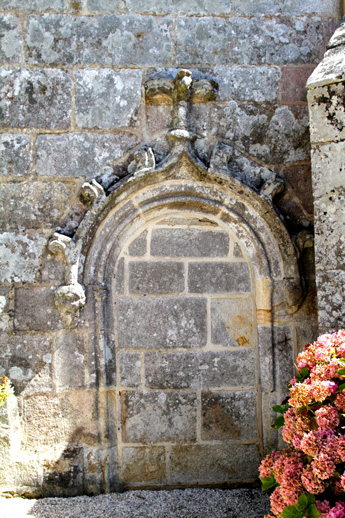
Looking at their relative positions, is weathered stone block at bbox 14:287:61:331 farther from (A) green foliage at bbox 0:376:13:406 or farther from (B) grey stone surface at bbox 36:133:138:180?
(B) grey stone surface at bbox 36:133:138:180

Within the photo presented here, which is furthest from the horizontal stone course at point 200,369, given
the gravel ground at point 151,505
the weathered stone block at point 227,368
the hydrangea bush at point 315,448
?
the hydrangea bush at point 315,448

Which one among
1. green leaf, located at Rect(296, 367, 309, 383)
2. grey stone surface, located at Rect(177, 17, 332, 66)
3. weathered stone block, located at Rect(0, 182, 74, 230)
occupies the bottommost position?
green leaf, located at Rect(296, 367, 309, 383)

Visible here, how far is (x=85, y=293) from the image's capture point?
128 inches

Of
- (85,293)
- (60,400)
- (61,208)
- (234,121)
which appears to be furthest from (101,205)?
(60,400)

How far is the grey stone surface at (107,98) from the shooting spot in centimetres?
340

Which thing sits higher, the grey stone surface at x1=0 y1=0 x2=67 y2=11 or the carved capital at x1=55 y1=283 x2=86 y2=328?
the grey stone surface at x1=0 y1=0 x2=67 y2=11

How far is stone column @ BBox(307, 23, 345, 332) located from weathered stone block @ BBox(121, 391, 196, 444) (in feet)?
3.82

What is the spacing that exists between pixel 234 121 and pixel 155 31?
0.87 m

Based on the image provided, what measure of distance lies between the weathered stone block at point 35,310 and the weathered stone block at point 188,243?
792mm

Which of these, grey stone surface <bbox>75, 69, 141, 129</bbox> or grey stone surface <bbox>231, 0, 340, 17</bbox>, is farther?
grey stone surface <bbox>231, 0, 340, 17</bbox>

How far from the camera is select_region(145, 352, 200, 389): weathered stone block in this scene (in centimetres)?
333

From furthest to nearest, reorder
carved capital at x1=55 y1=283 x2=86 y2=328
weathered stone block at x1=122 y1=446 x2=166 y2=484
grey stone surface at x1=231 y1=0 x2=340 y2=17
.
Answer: grey stone surface at x1=231 y1=0 x2=340 y2=17 → weathered stone block at x1=122 y1=446 x2=166 y2=484 → carved capital at x1=55 y1=283 x2=86 y2=328

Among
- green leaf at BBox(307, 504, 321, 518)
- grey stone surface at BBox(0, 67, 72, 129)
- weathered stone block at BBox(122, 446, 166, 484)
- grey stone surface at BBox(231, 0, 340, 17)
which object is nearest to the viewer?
green leaf at BBox(307, 504, 321, 518)

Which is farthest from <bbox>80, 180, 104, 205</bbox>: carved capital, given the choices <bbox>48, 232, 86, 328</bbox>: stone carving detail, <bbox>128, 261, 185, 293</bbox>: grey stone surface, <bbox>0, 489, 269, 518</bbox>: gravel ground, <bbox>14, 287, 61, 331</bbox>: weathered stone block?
<bbox>0, 489, 269, 518</bbox>: gravel ground
